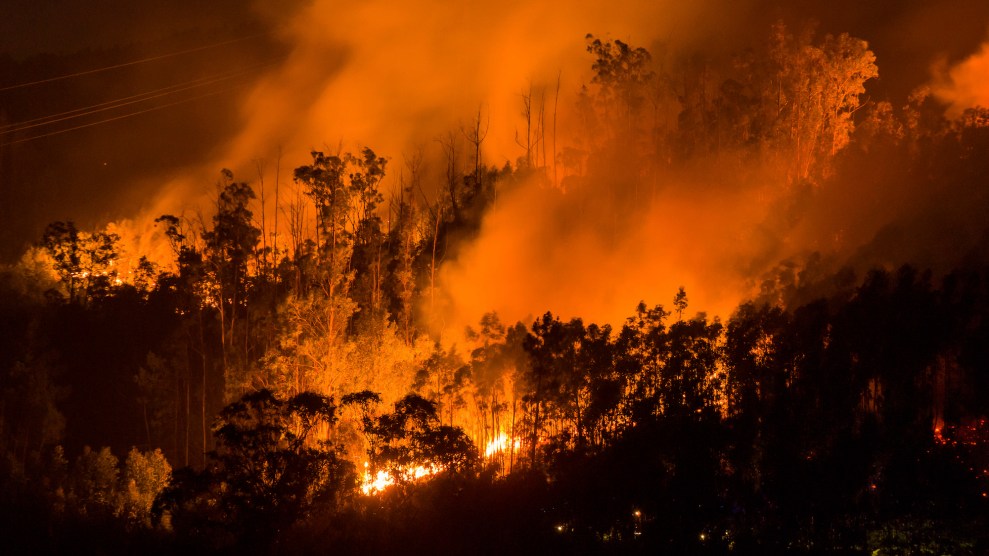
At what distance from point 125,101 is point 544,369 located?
86762 millimetres

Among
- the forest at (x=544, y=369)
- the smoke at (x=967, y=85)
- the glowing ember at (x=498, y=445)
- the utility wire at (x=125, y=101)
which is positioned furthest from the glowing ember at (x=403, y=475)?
the utility wire at (x=125, y=101)

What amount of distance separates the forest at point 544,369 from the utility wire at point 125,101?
101 feet

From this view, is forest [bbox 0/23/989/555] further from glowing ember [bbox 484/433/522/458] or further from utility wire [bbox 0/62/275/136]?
utility wire [bbox 0/62/275/136]

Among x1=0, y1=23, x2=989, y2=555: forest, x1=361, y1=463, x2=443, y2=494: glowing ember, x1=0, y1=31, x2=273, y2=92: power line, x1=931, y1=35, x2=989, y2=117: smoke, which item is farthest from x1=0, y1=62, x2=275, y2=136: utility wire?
x1=361, y1=463, x2=443, y2=494: glowing ember

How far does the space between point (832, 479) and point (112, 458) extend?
91.5 ft

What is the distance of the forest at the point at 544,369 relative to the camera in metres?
21.2

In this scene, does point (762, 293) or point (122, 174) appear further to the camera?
point (122, 174)

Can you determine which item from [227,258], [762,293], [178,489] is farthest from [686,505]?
[227,258]

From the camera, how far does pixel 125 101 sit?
9931 cm

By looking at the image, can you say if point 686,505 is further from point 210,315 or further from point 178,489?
point 210,315

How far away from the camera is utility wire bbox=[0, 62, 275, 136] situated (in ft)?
283

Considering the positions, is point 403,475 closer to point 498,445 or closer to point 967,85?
point 498,445

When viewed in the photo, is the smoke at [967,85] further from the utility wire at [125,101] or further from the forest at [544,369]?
the utility wire at [125,101]

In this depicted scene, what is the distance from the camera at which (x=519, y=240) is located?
158 ft
